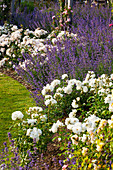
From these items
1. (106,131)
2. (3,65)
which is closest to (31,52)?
(3,65)

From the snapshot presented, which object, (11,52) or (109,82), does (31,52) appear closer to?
(11,52)

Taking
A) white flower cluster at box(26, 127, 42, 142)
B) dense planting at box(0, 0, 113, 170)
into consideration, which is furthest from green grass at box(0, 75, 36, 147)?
white flower cluster at box(26, 127, 42, 142)

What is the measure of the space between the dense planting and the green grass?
139 mm

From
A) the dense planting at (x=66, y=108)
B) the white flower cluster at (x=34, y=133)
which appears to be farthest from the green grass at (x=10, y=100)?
the white flower cluster at (x=34, y=133)

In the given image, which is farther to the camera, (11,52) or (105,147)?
(11,52)

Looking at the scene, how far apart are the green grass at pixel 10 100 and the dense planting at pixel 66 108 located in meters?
0.14

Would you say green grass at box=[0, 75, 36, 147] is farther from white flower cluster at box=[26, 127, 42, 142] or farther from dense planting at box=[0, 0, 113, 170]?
white flower cluster at box=[26, 127, 42, 142]

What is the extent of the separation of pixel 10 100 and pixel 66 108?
1.45 meters

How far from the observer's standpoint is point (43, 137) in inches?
110

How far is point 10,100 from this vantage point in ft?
16.2

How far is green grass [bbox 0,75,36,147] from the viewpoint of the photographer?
13.1ft

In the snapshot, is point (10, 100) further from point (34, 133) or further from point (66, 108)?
point (34, 133)

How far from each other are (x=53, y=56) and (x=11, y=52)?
2021 millimetres

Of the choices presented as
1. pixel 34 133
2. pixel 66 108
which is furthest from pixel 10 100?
pixel 34 133
